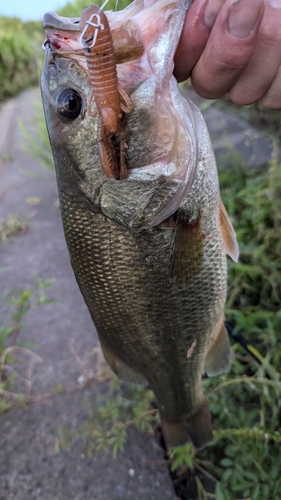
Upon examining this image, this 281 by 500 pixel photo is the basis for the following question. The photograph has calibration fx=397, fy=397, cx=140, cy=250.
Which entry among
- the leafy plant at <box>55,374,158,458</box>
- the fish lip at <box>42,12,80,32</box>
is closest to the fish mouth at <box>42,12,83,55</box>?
the fish lip at <box>42,12,80,32</box>

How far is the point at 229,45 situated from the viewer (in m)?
0.79

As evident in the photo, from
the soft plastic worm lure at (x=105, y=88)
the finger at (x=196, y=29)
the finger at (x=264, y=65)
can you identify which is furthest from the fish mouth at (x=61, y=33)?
the finger at (x=264, y=65)

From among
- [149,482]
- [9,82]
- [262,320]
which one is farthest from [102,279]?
[9,82]

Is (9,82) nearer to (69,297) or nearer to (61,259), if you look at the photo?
(61,259)

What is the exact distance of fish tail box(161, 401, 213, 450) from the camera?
1.37 m

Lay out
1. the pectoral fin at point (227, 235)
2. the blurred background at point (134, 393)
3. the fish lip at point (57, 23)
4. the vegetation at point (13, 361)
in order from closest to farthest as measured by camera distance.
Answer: the fish lip at point (57, 23), the pectoral fin at point (227, 235), the blurred background at point (134, 393), the vegetation at point (13, 361)

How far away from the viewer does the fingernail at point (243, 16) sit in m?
0.74

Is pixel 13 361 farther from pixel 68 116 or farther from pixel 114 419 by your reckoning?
pixel 68 116

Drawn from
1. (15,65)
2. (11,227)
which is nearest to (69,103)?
(11,227)

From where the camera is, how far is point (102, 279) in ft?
3.43

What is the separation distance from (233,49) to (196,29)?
0.29 feet

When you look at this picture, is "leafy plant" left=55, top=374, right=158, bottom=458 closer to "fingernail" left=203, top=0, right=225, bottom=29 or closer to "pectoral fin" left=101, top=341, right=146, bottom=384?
"pectoral fin" left=101, top=341, right=146, bottom=384

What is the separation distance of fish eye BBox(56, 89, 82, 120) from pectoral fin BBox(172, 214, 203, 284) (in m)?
0.34

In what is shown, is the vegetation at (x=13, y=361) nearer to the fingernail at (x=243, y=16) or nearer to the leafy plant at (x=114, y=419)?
the leafy plant at (x=114, y=419)
